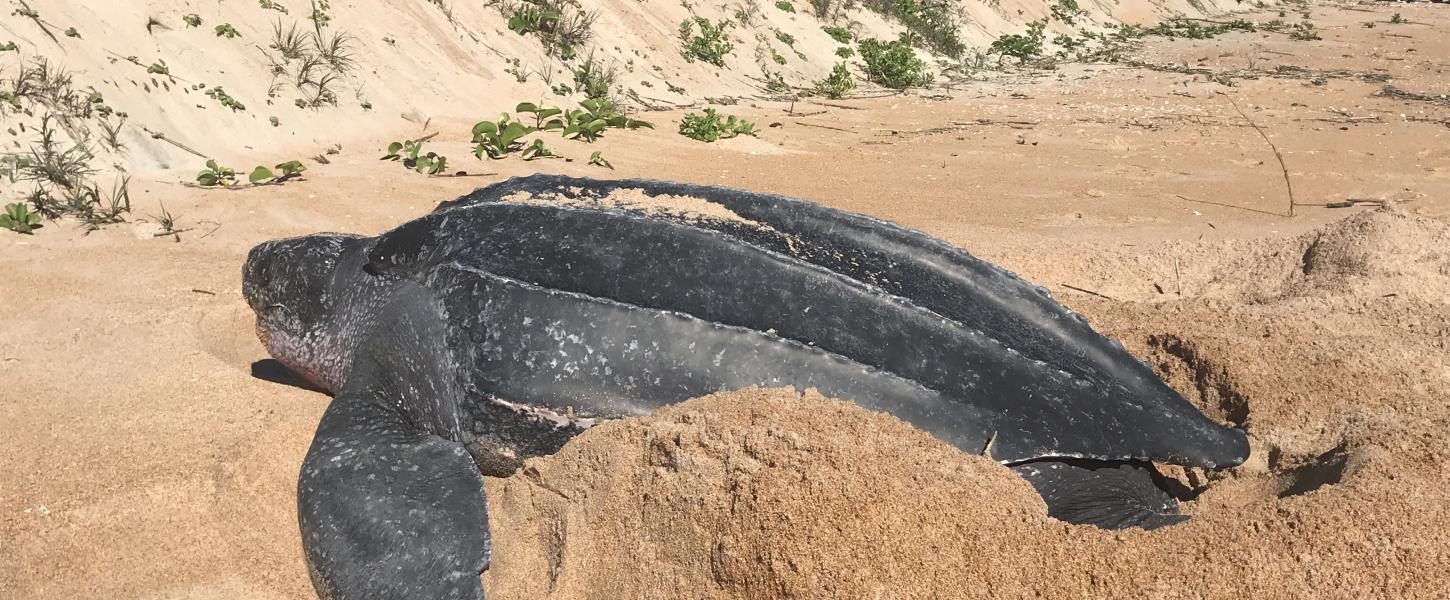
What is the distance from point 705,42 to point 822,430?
728cm

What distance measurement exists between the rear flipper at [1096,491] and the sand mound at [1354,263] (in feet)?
4.74

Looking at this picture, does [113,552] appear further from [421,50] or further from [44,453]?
[421,50]

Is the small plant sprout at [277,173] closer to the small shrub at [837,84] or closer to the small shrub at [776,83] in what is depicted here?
the small shrub at [776,83]

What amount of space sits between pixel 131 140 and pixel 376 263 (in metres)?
2.86

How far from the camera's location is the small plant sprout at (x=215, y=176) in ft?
14.2

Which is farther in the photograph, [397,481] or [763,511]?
[397,481]

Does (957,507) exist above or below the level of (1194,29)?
above

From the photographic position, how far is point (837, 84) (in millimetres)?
8555

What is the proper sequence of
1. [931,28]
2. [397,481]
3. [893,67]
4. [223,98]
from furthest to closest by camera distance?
1. [931,28]
2. [893,67]
3. [223,98]
4. [397,481]

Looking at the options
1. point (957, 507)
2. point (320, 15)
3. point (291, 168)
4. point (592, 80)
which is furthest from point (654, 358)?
point (592, 80)

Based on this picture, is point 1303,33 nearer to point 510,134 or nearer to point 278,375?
point 510,134

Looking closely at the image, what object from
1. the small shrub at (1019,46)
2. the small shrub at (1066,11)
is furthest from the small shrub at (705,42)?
the small shrub at (1066,11)

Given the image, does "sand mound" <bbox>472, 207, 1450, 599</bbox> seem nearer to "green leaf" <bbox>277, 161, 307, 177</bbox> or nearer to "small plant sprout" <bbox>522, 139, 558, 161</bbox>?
"green leaf" <bbox>277, 161, 307, 177</bbox>

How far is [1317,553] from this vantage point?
1411 millimetres
